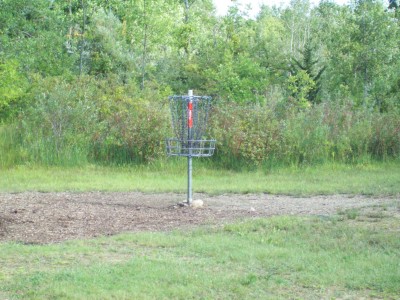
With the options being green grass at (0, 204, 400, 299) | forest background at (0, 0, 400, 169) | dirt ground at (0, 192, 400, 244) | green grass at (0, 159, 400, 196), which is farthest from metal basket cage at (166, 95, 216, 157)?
forest background at (0, 0, 400, 169)

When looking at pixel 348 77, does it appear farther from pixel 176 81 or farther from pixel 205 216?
pixel 205 216

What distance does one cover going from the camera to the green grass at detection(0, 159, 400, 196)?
12648 mm

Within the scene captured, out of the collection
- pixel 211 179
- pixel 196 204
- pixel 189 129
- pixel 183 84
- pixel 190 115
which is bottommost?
pixel 211 179

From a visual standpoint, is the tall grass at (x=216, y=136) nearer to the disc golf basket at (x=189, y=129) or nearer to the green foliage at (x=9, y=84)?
the green foliage at (x=9, y=84)

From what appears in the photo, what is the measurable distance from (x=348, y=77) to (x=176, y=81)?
8.37 meters

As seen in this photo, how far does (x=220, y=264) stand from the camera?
6637mm

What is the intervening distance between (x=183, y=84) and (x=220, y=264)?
1012 inches

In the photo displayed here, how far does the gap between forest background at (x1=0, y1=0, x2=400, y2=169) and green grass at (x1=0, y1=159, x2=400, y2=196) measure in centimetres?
48

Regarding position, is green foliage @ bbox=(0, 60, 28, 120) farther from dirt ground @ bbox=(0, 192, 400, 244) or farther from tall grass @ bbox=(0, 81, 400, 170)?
dirt ground @ bbox=(0, 192, 400, 244)

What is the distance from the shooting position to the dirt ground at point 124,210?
855cm

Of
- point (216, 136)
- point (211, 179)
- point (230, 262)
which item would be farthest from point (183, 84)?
point (230, 262)

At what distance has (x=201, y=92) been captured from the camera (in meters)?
29.1

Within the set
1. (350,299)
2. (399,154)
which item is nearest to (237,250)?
(350,299)

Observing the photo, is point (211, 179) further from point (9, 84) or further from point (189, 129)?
point (9, 84)
